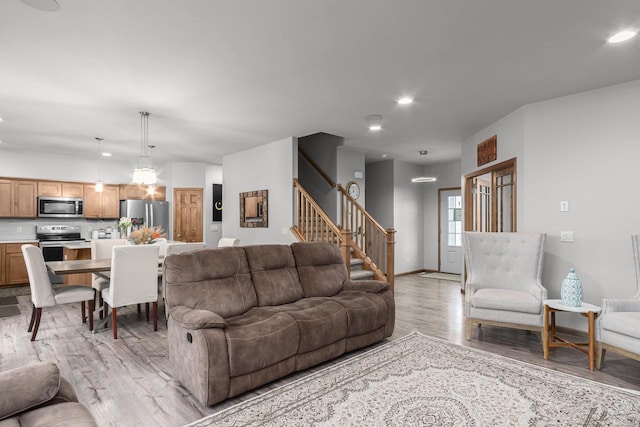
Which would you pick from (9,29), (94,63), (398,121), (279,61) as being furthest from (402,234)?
(9,29)

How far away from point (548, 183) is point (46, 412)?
4829mm

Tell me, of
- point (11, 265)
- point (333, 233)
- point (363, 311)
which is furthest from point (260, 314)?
point (11, 265)

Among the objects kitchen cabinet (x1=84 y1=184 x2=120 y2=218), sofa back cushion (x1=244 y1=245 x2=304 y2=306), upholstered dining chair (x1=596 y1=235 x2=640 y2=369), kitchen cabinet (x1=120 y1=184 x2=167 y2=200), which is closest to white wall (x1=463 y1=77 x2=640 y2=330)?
upholstered dining chair (x1=596 y1=235 x2=640 y2=369)

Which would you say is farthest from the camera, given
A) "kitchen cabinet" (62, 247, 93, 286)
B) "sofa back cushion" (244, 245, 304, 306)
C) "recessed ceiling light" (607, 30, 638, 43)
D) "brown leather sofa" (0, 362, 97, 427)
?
"kitchen cabinet" (62, 247, 93, 286)

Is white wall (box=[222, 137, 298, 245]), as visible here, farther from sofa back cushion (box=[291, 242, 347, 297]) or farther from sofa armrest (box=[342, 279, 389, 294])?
sofa armrest (box=[342, 279, 389, 294])

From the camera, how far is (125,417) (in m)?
2.33

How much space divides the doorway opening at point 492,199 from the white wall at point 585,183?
0.38 meters

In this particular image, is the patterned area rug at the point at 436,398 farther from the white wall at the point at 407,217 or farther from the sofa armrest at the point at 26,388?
the white wall at the point at 407,217

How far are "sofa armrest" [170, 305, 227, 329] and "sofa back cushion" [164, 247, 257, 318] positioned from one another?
210mm

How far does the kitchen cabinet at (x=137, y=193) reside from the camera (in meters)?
7.98

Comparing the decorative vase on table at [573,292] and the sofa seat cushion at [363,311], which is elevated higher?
the decorative vase on table at [573,292]

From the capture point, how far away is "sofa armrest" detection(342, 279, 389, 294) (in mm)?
3801

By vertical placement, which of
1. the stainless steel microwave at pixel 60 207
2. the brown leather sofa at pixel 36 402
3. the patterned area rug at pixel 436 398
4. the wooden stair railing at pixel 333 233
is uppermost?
the stainless steel microwave at pixel 60 207

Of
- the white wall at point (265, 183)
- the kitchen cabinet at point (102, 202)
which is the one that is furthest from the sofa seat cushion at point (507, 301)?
the kitchen cabinet at point (102, 202)
